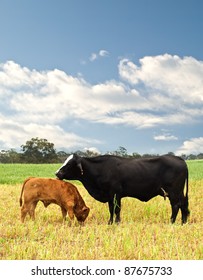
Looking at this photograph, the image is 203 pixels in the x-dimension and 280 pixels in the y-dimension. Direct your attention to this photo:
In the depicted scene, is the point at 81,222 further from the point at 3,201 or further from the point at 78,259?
the point at 3,201

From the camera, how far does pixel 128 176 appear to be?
1072 cm

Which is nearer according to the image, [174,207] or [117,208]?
[117,208]

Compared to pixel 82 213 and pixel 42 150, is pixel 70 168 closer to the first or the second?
pixel 82 213

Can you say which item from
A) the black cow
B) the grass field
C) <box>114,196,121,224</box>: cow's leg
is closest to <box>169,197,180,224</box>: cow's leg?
the black cow

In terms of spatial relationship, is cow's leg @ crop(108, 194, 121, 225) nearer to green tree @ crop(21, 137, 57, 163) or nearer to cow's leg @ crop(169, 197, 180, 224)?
cow's leg @ crop(169, 197, 180, 224)

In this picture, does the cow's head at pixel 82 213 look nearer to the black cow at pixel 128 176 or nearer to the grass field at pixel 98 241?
the grass field at pixel 98 241

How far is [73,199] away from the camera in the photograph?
33.6 feet

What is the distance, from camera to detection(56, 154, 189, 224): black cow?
10680 mm

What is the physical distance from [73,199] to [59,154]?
6757 cm

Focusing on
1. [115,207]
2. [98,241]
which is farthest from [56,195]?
[98,241]

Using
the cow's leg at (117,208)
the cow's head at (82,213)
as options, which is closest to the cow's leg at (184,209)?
the cow's leg at (117,208)
